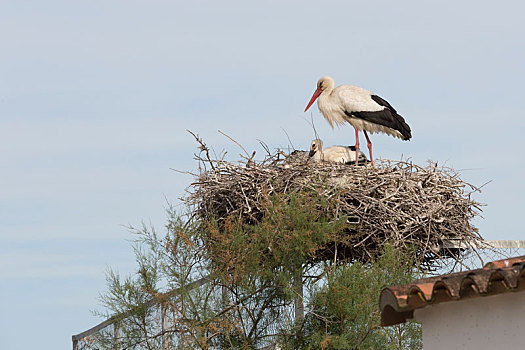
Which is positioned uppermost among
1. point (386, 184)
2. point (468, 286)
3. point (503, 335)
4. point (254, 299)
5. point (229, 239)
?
point (386, 184)

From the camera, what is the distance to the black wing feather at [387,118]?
1309cm

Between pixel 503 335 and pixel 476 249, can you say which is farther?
pixel 476 249

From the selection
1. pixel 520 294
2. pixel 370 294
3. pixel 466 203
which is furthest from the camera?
pixel 466 203

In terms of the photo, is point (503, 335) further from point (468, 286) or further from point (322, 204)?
point (322, 204)

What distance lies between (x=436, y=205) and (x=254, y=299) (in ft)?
10.8

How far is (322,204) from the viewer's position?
10461 millimetres

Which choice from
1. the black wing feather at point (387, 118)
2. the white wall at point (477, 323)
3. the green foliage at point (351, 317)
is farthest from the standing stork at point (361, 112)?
the white wall at point (477, 323)

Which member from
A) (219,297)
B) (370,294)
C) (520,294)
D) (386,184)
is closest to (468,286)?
(520,294)

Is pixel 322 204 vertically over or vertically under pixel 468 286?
over

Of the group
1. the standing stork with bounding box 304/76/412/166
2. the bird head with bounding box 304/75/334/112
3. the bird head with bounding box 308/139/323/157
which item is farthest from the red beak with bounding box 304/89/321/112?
the bird head with bounding box 308/139/323/157

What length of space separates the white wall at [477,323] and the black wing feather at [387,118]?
7.52m

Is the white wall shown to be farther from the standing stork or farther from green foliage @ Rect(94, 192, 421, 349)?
the standing stork

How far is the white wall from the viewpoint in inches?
192

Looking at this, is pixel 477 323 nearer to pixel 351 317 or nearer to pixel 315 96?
pixel 351 317
